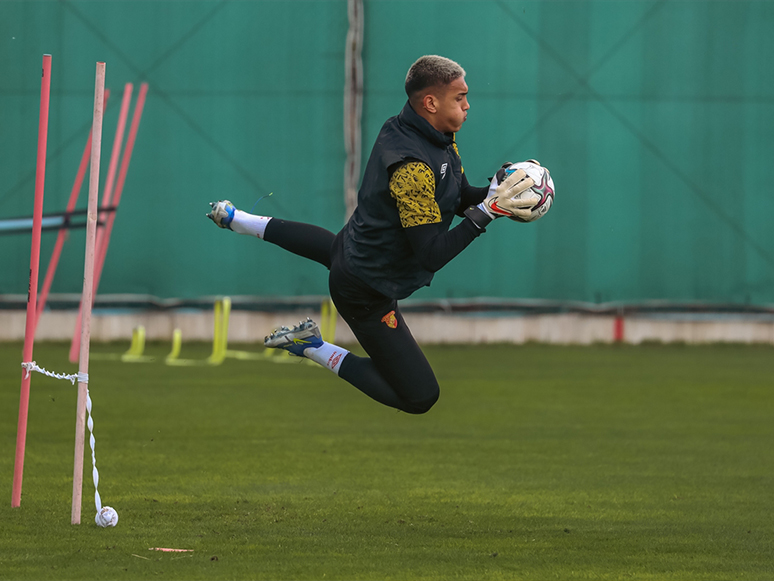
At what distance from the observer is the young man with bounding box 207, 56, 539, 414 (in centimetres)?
504

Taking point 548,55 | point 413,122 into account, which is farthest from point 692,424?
point 548,55

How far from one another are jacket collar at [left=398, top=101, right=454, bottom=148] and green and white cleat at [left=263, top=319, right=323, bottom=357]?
141cm

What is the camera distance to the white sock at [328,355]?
20.0 feet

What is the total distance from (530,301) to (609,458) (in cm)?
823

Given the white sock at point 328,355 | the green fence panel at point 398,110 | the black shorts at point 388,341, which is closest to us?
the black shorts at point 388,341

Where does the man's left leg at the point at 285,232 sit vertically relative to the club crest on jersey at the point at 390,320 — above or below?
above

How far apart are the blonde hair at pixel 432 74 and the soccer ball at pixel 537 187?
52cm

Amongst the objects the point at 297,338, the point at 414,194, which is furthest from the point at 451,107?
the point at 297,338

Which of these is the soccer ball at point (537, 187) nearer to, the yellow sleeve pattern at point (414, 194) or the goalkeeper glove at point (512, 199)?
the goalkeeper glove at point (512, 199)

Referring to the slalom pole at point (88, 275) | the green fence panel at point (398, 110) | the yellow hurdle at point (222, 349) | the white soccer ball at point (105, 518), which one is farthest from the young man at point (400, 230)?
the green fence panel at point (398, 110)

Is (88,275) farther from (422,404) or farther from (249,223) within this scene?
(422,404)

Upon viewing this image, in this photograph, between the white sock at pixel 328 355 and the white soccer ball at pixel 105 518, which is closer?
the white soccer ball at pixel 105 518

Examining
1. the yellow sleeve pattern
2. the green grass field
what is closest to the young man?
the yellow sleeve pattern

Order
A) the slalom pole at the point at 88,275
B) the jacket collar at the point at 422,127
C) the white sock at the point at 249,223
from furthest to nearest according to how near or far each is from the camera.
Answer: the white sock at the point at 249,223
the slalom pole at the point at 88,275
the jacket collar at the point at 422,127
